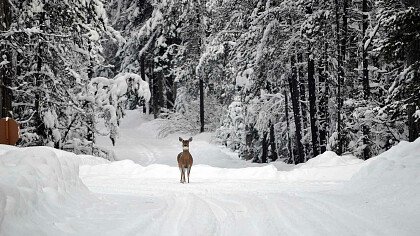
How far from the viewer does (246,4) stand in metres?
24.2

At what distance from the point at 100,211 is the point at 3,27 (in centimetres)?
933

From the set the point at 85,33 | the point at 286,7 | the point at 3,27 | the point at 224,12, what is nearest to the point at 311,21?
the point at 286,7

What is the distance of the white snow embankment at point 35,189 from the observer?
223 inches

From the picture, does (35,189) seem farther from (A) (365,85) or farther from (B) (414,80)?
(A) (365,85)

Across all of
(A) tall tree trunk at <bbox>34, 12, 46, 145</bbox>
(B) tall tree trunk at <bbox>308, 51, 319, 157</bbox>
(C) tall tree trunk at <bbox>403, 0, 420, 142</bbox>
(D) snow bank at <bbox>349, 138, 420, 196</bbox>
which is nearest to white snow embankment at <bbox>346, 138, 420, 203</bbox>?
(D) snow bank at <bbox>349, 138, 420, 196</bbox>

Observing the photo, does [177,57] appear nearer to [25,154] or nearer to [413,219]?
[25,154]

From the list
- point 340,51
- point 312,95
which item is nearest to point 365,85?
point 340,51

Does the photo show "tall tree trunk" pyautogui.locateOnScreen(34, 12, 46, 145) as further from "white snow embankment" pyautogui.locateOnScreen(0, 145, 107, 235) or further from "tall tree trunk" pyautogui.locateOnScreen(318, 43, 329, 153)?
"tall tree trunk" pyautogui.locateOnScreen(318, 43, 329, 153)

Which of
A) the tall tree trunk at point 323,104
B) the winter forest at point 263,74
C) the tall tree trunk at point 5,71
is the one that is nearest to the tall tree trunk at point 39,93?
the winter forest at point 263,74

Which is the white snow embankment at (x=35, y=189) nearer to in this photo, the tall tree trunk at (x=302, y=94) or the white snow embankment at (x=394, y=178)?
the white snow embankment at (x=394, y=178)

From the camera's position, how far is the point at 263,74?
22797 mm

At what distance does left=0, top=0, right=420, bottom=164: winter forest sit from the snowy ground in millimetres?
3247

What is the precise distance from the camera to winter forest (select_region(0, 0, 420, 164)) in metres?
15.1

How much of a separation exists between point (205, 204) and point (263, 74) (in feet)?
49.1
